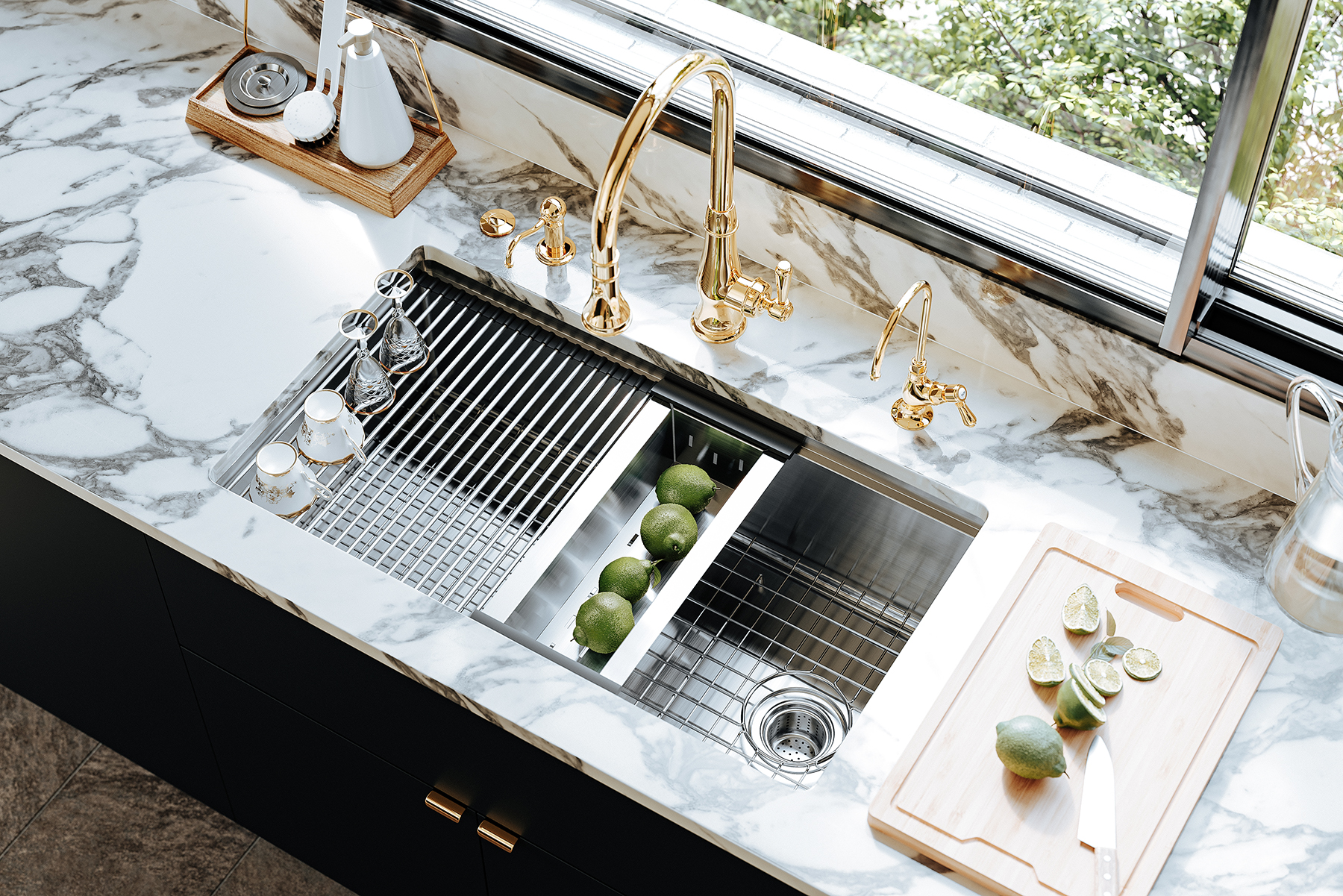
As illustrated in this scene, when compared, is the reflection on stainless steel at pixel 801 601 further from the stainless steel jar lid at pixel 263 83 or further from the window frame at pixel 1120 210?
the stainless steel jar lid at pixel 263 83

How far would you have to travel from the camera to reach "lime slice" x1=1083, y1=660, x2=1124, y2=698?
4.08ft

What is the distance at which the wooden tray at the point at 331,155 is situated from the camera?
1644 millimetres

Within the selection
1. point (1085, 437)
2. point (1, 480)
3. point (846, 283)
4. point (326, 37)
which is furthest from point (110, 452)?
point (1085, 437)

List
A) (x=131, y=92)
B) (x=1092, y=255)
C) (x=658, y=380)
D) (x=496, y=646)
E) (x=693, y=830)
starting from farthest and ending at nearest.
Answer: (x=131, y=92) → (x=658, y=380) → (x=1092, y=255) → (x=496, y=646) → (x=693, y=830)

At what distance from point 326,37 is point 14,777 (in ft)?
4.37

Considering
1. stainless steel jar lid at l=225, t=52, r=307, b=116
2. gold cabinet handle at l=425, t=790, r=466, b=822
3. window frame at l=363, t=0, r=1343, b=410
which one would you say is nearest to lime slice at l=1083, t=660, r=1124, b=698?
window frame at l=363, t=0, r=1343, b=410

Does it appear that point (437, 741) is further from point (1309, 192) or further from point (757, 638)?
point (1309, 192)

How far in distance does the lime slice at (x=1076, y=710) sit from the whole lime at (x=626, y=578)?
477 millimetres

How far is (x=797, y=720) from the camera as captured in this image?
1.44m

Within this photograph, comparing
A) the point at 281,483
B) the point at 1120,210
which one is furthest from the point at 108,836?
the point at 1120,210

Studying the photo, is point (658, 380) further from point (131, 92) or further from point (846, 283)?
point (131, 92)

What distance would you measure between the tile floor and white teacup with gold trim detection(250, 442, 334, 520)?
868 millimetres

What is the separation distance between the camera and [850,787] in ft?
3.97

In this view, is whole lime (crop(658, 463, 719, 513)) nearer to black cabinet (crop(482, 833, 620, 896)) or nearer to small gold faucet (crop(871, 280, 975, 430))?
small gold faucet (crop(871, 280, 975, 430))
